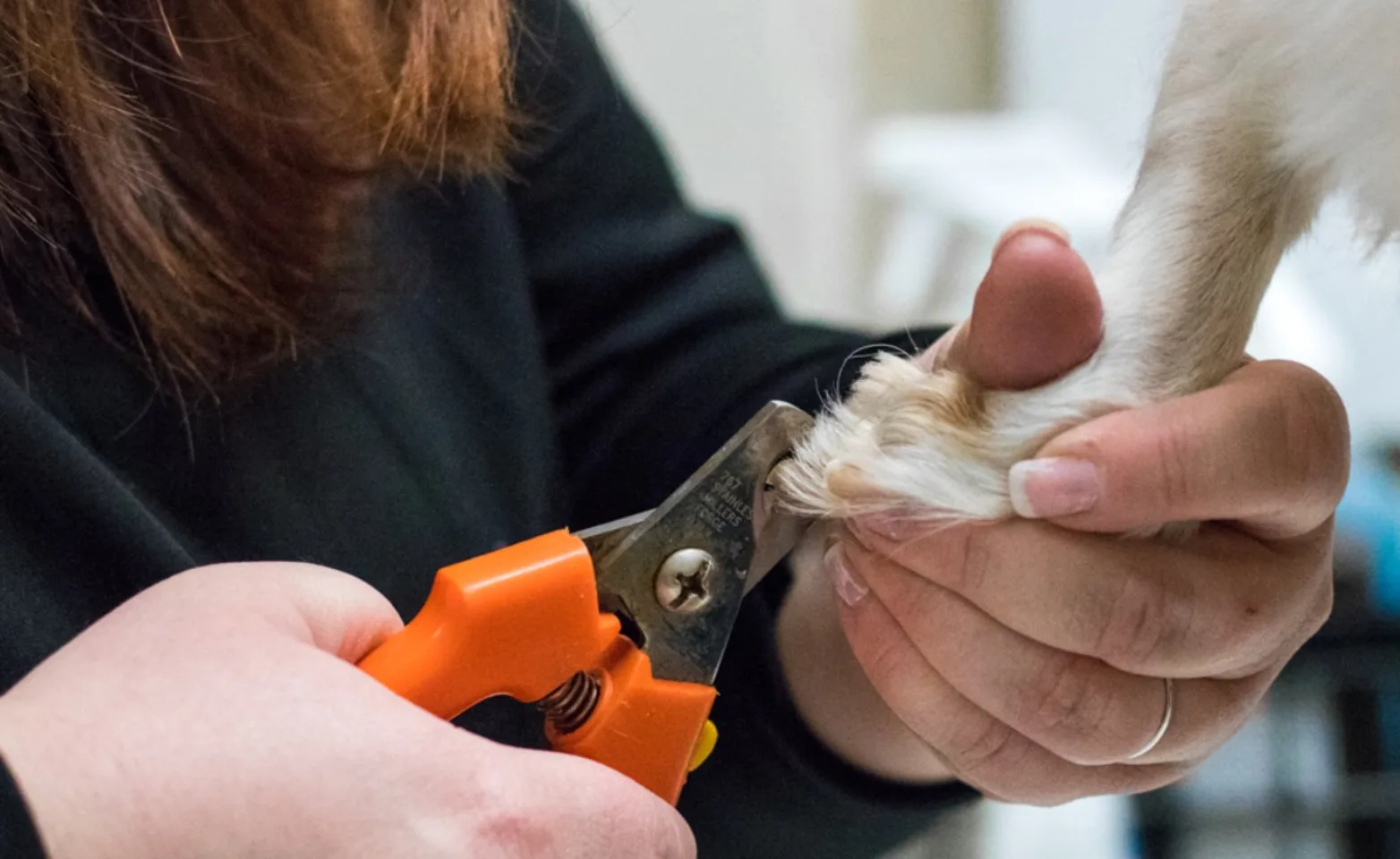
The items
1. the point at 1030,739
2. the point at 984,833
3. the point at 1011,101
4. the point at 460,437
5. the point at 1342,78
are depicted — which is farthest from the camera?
the point at 1011,101

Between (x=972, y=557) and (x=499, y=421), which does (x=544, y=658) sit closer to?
(x=972, y=557)

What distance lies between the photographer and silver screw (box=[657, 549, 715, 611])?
388 mm

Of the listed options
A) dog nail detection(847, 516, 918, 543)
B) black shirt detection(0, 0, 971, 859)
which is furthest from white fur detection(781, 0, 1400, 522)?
black shirt detection(0, 0, 971, 859)

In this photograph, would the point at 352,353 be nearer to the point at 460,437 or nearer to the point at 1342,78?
the point at 460,437

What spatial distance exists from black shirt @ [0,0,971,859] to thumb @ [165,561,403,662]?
106 millimetres

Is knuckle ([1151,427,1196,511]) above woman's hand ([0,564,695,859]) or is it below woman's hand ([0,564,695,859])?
below

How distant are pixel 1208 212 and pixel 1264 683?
6.7 inches

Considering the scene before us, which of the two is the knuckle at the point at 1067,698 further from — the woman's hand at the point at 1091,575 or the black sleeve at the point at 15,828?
the black sleeve at the point at 15,828

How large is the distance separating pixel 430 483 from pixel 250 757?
0.79 ft

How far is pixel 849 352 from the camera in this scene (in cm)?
52

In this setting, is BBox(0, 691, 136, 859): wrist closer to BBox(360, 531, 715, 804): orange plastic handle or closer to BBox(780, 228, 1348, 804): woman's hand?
BBox(360, 531, 715, 804): orange plastic handle

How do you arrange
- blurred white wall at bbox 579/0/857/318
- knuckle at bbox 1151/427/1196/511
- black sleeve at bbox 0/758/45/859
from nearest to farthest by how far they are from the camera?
black sleeve at bbox 0/758/45/859 → knuckle at bbox 1151/427/1196/511 → blurred white wall at bbox 579/0/857/318

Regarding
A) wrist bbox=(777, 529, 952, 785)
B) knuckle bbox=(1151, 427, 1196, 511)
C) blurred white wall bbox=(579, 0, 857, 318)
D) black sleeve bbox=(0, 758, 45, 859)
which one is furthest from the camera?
blurred white wall bbox=(579, 0, 857, 318)

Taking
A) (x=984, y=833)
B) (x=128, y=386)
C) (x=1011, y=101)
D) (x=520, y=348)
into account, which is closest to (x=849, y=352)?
(x=520, y=348)
